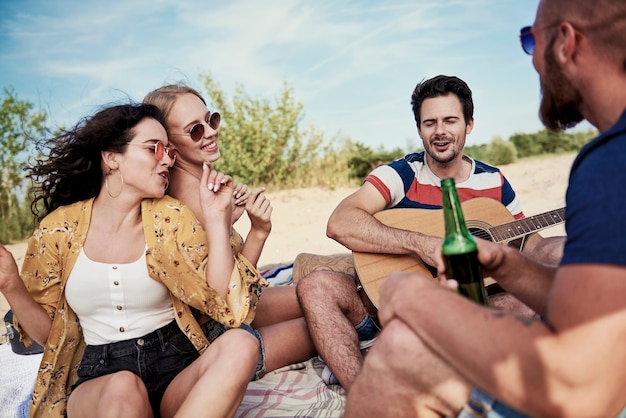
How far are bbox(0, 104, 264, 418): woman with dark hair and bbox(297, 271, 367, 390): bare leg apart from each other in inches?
24.5

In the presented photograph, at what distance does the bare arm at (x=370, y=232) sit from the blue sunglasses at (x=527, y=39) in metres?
1.45

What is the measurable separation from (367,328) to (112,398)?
5.74 ft

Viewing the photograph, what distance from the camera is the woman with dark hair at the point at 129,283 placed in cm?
251

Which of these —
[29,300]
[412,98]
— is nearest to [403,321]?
[29,300]

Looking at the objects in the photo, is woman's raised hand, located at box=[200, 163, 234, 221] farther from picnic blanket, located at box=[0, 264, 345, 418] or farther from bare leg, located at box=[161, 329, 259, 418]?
picnic blanket, located at box=[0, 264, 345, 418]

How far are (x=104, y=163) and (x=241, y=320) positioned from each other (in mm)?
1123

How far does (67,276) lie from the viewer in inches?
102

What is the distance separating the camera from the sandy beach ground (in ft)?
24.7

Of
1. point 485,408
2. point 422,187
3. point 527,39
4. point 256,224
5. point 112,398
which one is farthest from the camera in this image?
point 422,187

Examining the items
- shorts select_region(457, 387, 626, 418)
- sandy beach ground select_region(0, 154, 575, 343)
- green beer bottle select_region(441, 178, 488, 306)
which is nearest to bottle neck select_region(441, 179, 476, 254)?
green beer bottle select_region(441, 178, 488, 306)

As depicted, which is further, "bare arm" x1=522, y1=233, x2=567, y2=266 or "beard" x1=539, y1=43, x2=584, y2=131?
"bare arm" x1=522, y1=233, x2=567, y2=266

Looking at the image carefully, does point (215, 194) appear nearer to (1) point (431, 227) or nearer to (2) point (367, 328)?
(2) point (367, 328)

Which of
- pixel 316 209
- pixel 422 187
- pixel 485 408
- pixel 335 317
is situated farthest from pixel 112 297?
pixel 316 209

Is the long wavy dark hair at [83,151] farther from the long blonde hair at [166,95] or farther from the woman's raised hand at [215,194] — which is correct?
the woman's raised hand at [215,194]
